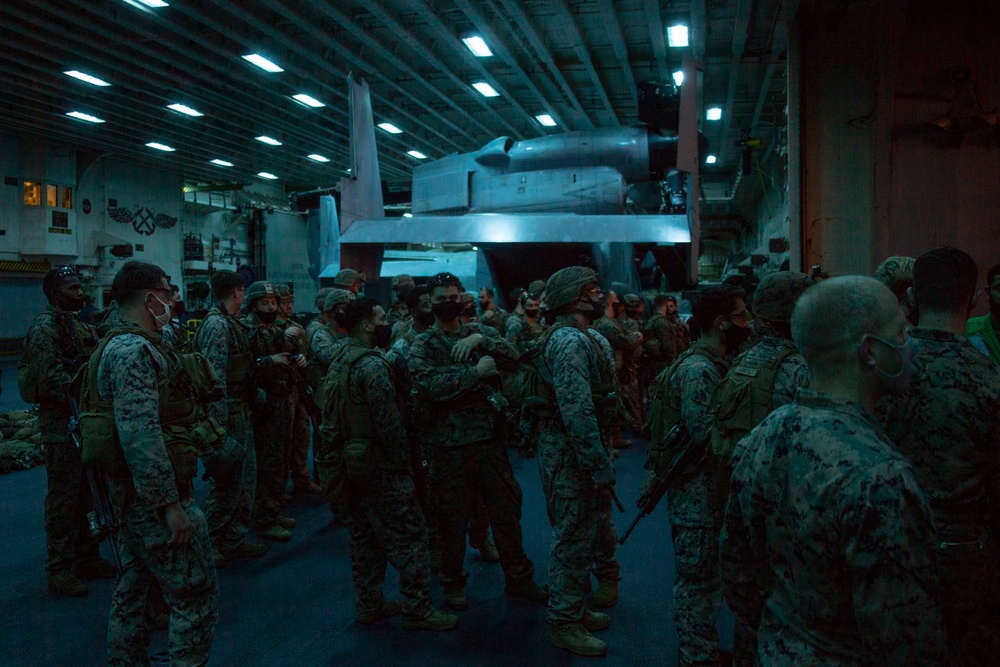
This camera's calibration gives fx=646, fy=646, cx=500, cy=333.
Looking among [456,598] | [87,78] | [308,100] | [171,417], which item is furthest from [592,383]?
[87,78]

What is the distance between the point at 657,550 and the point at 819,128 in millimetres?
4092

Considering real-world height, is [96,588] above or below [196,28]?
below

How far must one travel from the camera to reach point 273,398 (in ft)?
16.8

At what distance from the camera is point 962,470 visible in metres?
2.09

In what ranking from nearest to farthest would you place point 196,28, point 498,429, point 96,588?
point 498,429 → point 96,588 → point 196,28

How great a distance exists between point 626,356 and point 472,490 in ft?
13.8

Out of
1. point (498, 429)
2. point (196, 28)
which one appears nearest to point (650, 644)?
point (498, 429)

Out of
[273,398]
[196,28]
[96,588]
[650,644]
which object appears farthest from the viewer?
[196,28]

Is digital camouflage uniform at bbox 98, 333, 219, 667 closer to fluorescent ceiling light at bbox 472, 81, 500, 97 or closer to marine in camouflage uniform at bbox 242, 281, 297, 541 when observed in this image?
marine in camouflage uniform at bbox 242, 281, 297, 541

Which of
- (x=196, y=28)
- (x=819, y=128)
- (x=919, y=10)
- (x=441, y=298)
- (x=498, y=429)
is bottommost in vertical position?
(x=498, y=429)

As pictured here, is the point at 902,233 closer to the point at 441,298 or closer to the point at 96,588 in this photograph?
the point at 441,298

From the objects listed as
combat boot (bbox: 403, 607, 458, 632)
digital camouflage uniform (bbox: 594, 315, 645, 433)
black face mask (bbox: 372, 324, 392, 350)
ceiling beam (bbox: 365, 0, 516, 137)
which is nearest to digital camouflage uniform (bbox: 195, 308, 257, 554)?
black face mask (bbox: 372, 324, 392, 350)

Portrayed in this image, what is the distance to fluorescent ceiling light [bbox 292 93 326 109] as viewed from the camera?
14188mm

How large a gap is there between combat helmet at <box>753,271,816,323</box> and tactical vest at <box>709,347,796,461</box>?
164 millimetres
